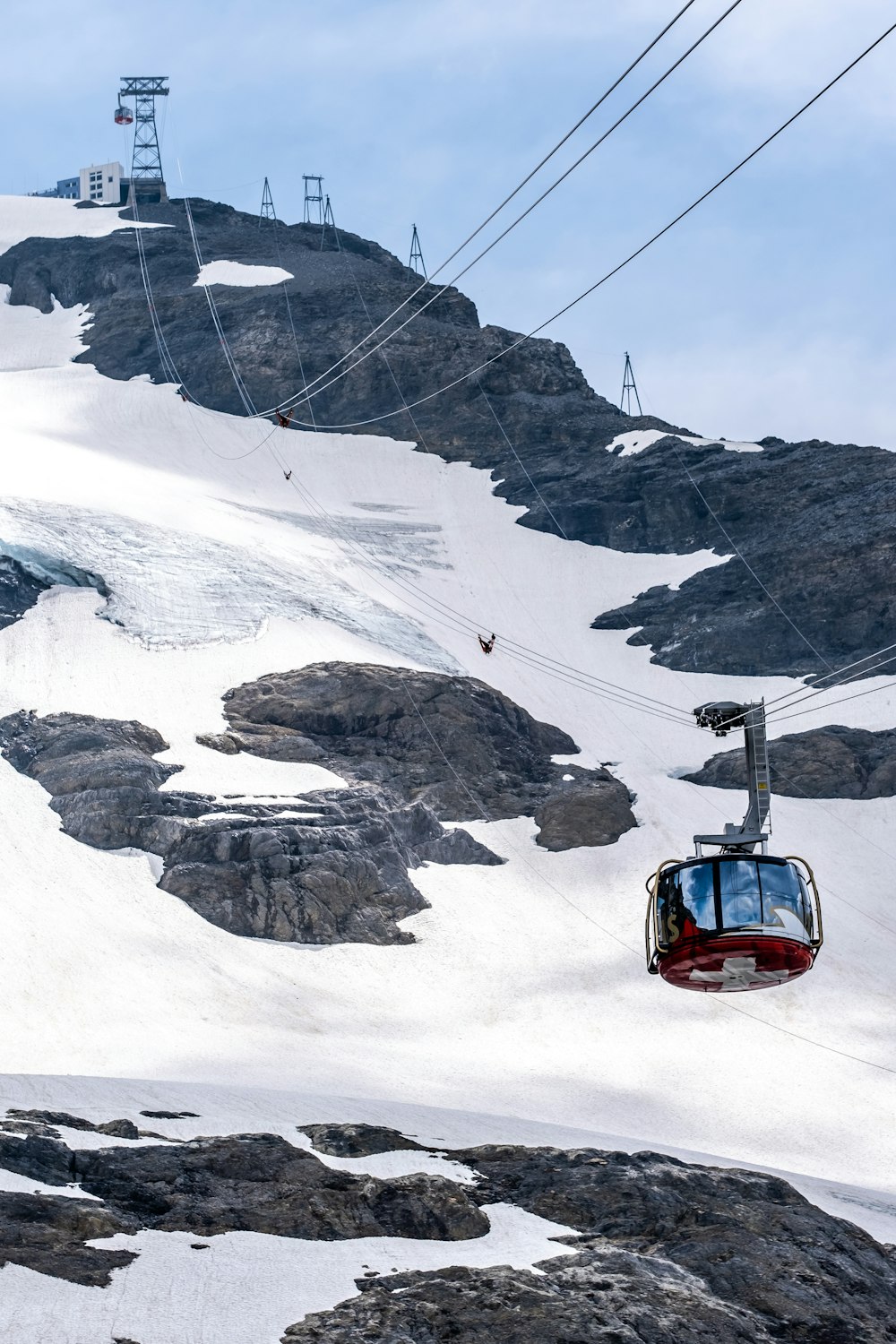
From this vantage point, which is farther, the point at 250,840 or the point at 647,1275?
the point at 250,840

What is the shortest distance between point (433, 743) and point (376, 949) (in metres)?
16.8

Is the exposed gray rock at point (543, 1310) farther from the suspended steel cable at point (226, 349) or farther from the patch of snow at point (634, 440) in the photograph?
the suspended steel cable at point (226, 349)

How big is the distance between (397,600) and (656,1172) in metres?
58.2

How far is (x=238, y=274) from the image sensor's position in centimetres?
12975

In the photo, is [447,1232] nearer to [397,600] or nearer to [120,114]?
[397,600]

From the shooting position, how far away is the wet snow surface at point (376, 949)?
107ft

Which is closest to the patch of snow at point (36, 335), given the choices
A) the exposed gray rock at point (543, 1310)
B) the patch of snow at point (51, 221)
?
the patch of snow at point (51, 221)

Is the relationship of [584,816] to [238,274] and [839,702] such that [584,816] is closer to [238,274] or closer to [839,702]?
[839,702]

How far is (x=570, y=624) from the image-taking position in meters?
Answer: 88.2

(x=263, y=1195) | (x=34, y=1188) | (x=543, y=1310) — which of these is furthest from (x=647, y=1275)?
(x=34, y=1188)

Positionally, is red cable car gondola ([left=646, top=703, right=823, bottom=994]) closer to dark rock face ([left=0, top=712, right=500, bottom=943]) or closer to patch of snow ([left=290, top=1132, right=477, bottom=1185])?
patch of snow ([left=290, top=1132, right=477, bottom=1185])

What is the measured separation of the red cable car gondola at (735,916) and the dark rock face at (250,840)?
1212 inches

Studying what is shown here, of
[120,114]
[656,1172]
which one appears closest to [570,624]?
[656,1172]

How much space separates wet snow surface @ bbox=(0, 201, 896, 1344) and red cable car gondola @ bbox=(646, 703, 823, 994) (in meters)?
5.58
